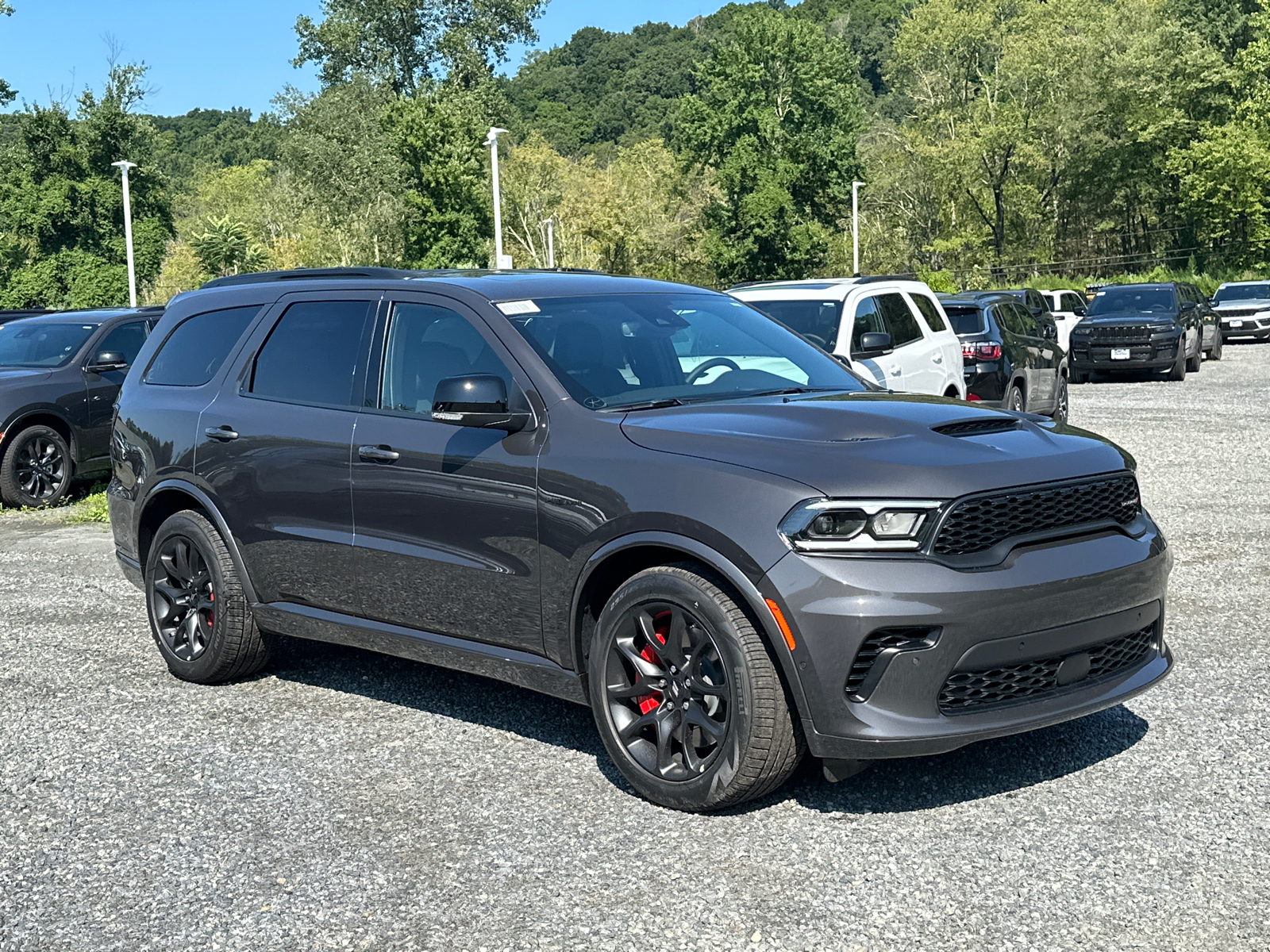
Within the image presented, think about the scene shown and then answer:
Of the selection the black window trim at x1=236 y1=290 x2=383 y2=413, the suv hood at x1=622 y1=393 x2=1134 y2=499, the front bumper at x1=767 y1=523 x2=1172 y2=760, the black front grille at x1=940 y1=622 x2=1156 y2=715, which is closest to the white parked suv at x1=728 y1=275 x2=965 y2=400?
the black window trim at x1=236 y1=290 x2=383 y2=413

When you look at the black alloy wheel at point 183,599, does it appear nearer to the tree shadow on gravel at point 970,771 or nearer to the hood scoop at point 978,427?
the tree shadow on gravel at point 970,771

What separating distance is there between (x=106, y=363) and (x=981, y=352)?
9.21 metres

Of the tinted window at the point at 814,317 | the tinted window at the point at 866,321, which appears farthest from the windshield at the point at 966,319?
the tinted window at the point at 814,317

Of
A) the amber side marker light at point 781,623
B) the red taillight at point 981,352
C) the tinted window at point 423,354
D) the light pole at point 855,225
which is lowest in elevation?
the amber side marker light at point 781,623

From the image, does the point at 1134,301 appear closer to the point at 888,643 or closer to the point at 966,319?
the point at 966,319

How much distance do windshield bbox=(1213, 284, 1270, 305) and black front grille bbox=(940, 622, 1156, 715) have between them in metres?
39.1

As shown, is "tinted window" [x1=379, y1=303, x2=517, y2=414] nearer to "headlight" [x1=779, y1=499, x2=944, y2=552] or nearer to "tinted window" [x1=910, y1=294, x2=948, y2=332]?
"headlight" [x1=779, y1=499, x2=944, y2=552]

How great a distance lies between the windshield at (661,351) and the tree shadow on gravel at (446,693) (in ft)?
4.55

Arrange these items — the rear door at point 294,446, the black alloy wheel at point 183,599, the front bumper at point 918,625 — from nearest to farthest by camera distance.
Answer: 1. the front bumper at point 918,625
2. the rear door at point 294,446
3. the black alloy wheel at point 183,599

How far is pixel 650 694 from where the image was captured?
15.7 ft

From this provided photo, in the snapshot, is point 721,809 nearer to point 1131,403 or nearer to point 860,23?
point 1131,403

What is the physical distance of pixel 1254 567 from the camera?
858 cm

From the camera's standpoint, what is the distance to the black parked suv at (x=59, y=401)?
13422mm

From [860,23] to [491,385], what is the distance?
450 ft
